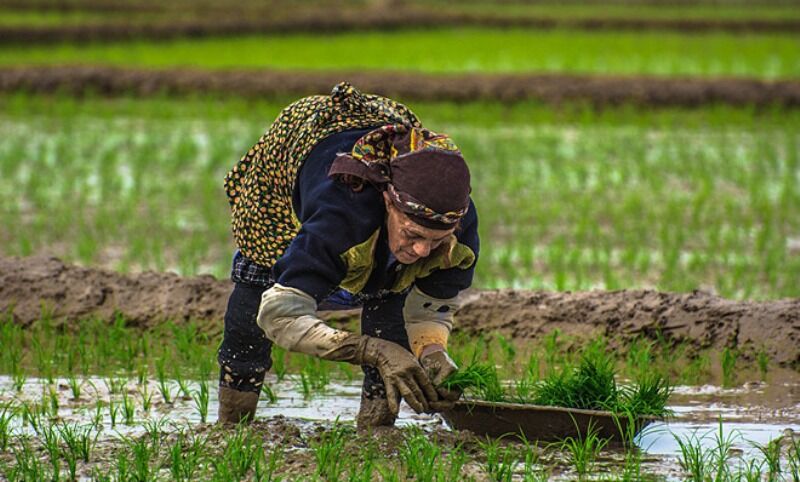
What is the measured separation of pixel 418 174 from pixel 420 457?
85 cm

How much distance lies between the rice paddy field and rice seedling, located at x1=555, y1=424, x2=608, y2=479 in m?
0.02

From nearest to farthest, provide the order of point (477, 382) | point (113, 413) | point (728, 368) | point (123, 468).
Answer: point (123, 468)
point (477, 382)
point (113, 413)
point (728, 368)

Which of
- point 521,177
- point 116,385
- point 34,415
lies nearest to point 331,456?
point 34,415

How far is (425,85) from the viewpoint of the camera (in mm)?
12500

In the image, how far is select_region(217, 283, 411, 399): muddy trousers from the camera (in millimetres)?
3734

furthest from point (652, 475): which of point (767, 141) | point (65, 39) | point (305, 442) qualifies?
point (65, 39)

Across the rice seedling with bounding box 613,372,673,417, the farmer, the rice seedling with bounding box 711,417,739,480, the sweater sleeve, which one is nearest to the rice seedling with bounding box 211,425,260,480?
the farmer

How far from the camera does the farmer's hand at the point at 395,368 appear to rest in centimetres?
329

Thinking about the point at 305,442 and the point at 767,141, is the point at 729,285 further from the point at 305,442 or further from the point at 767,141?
the point at 767,141

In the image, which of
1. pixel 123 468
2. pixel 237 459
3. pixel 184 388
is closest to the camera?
pixel 123 468

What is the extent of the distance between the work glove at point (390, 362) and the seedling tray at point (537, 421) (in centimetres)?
48

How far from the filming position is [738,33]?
20422 millimetres

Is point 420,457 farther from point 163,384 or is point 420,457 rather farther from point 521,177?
point 521,177

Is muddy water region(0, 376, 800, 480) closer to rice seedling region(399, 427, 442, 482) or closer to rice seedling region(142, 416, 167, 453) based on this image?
rice seedling region(142, 416, 167, 453)
